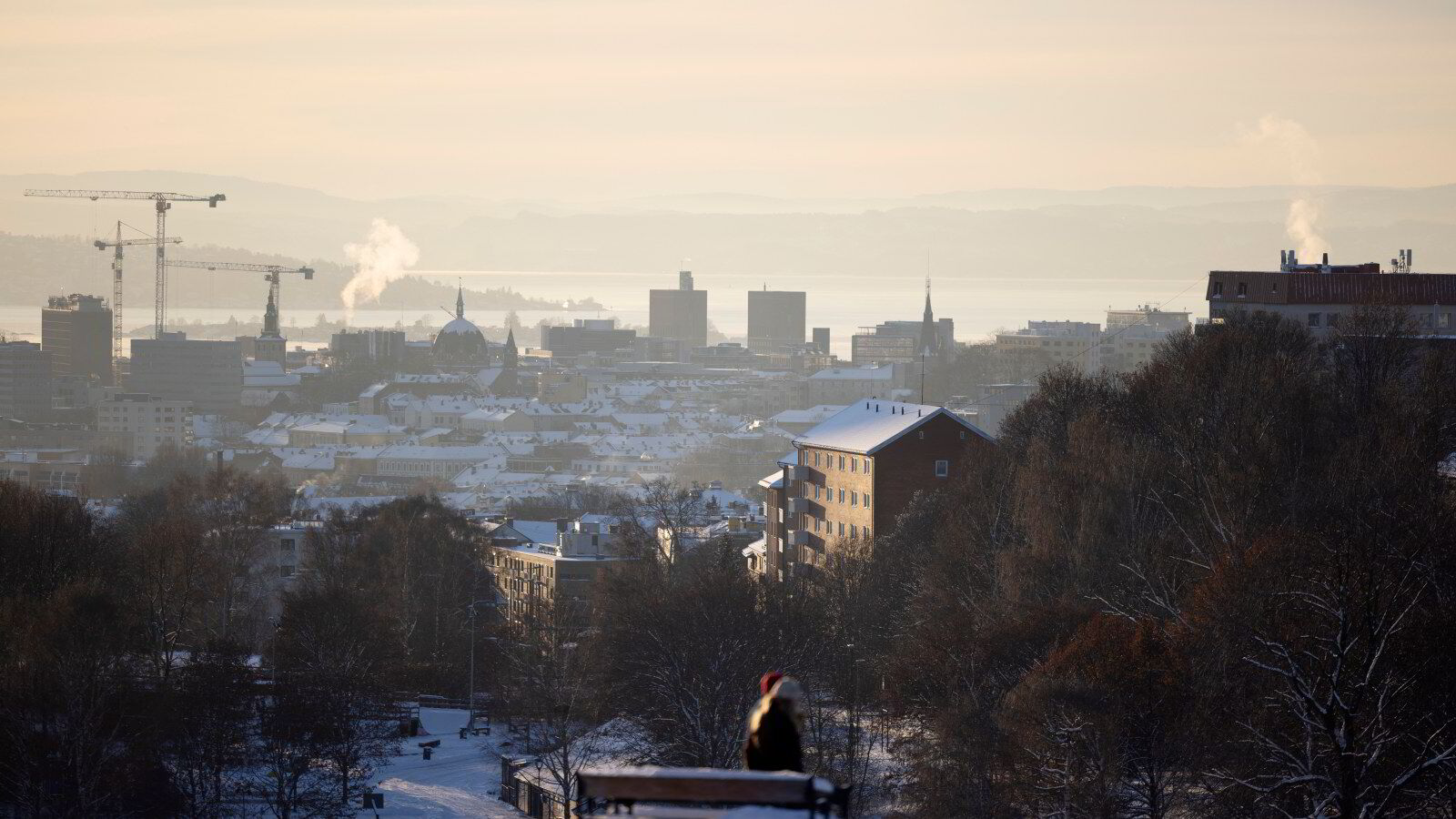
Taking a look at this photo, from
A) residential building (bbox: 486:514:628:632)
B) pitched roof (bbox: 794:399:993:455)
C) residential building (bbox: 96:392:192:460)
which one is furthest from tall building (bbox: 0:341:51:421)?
pitched roof (bbox: 794:399:993:455)

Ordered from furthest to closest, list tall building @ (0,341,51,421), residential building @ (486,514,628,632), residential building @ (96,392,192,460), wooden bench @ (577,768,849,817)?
tall building @ (0,341,51,421), residential building @ (96,392,192,460), residential building @ (486,514,628,632), wooden bench @ (577,768,849,817)

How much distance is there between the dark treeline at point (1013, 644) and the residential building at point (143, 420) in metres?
116

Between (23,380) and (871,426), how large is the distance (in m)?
149

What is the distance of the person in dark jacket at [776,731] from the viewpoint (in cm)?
901

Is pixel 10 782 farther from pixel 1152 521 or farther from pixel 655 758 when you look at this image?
pixel 1152 521

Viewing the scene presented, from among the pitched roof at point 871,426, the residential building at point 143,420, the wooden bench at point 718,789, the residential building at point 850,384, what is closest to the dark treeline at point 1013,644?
the pitched roof at point 871,426

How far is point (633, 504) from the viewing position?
257ft

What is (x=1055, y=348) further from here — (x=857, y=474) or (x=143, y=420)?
(x=857, y=474)

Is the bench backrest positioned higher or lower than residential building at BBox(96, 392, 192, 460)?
higher

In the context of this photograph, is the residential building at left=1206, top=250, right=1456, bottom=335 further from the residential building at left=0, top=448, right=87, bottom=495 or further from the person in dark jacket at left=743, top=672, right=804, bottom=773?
the residential building at left=0, top=448, right=87, bottom=495

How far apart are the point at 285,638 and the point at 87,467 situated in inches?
3071

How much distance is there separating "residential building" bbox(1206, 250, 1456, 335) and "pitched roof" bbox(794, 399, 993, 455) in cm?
774

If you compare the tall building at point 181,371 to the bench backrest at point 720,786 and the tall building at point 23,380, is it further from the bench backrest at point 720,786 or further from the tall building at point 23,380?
→ the bench backrest at point 720,786

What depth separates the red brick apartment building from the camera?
50375 millimetres
